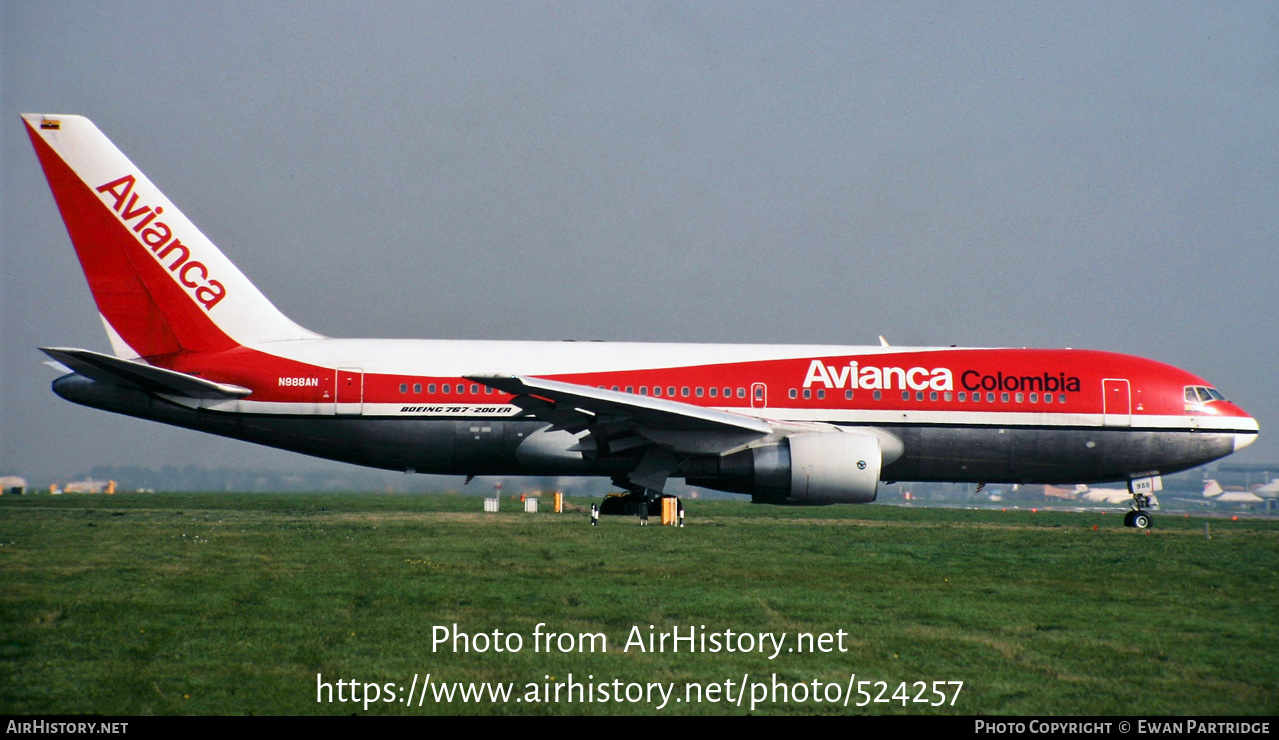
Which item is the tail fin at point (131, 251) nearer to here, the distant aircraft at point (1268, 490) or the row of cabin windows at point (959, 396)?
the row of cabin windows at point (959, 396)

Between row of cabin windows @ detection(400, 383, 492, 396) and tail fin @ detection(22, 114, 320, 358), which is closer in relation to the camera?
row of cabin windows @ detection(400, 383, 492, 396)

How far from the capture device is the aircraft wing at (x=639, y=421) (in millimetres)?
16625

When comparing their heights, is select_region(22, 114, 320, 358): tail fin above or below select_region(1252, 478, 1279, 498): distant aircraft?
above

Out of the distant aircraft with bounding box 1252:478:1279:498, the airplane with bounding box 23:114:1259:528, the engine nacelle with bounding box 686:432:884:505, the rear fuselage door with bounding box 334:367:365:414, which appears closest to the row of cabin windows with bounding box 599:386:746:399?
the airplane with bounding box 23:114:1259:528

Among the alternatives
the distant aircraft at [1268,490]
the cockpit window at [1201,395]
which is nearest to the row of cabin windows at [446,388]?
the cockpit window at [1201,395]

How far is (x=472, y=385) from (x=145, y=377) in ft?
20.4

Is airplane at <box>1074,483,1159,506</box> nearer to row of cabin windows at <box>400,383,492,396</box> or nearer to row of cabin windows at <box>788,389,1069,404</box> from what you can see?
row of cabin windows at <box>788,389,1069,404</box>

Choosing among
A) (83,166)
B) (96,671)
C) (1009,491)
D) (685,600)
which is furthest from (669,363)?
(1009,491)

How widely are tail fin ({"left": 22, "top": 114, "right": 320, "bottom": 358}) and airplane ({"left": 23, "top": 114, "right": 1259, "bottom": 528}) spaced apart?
0.03 meters

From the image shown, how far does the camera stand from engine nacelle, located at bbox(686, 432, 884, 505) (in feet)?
53.9

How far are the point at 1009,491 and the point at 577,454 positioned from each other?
7808cm

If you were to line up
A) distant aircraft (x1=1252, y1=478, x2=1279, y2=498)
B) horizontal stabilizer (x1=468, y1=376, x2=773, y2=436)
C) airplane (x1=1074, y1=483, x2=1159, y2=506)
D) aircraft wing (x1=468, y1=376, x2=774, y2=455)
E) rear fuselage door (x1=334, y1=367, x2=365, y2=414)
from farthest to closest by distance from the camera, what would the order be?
airplane (x1=1074, y1=483, x2=1159, y2=506) → distant aircraft (x1=1252, y1=478, x2=1279, y2=498) → rear fuselage door (x1=334, y1=367, x2=365, y2=414) → aircraft wing (x1=468, y1=376, x2=774, y2=455) → horizontal stabilizer (x1=468, y1=376, x2=773, y2=436)

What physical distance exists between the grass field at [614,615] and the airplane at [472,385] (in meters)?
2.32
